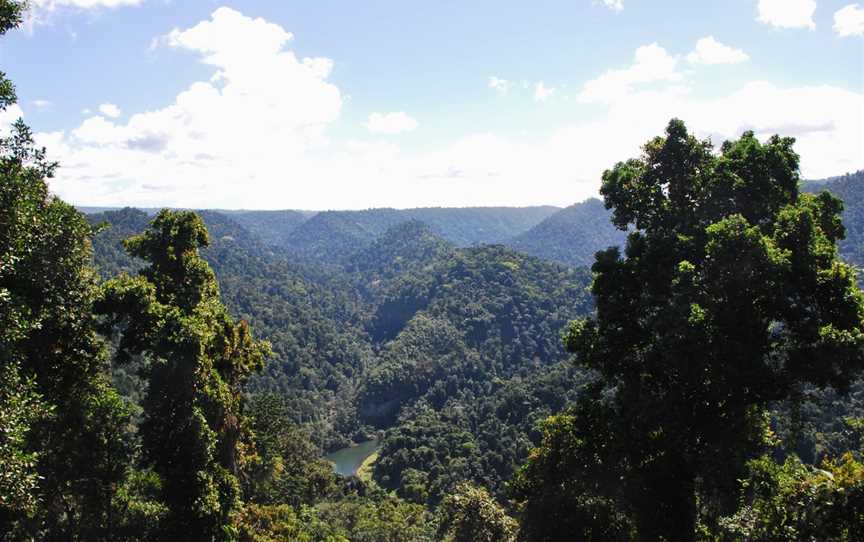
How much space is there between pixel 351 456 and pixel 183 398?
98470 millimetres

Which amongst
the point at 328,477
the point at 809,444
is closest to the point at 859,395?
the point at 809,444

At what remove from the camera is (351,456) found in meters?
109

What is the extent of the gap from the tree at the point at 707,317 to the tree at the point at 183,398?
10223 mm

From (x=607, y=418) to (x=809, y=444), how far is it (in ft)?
213

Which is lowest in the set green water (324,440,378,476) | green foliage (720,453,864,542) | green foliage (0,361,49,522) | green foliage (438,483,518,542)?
green water (324,440,378,476)

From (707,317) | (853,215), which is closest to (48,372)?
(707,317)

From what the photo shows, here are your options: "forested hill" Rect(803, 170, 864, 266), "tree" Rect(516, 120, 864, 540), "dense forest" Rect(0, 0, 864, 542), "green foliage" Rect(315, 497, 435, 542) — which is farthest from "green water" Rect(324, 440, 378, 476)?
"forested hill" Rect(803, 170, 864, 266)

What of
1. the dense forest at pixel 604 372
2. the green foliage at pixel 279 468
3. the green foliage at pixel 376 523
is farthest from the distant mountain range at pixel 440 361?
the dense forest at pixel 604 372

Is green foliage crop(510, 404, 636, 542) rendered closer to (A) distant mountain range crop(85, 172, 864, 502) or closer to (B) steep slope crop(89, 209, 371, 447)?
(A) distant mountain range crop(85, 172, 864, 502)

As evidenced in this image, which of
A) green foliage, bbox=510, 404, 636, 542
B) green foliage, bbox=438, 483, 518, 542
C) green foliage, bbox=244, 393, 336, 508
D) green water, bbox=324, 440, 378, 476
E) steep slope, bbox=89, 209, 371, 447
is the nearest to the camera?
green foliage, bbox=510, 404, 636, 542

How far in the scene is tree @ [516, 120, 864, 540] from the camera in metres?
11.3

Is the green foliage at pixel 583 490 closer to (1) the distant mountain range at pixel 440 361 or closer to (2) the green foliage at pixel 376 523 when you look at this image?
(2) the green foliage at pixel 376 523

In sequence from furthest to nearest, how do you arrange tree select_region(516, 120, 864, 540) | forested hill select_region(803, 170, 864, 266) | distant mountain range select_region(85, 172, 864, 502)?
1. forested hill select_region(803, 170, 864, 266)
2. distant mountain range select_region(85, 172, 864, 502)
3. tree select_region(516, 120, 864, 540)

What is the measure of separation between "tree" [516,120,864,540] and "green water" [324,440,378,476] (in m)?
89.6
